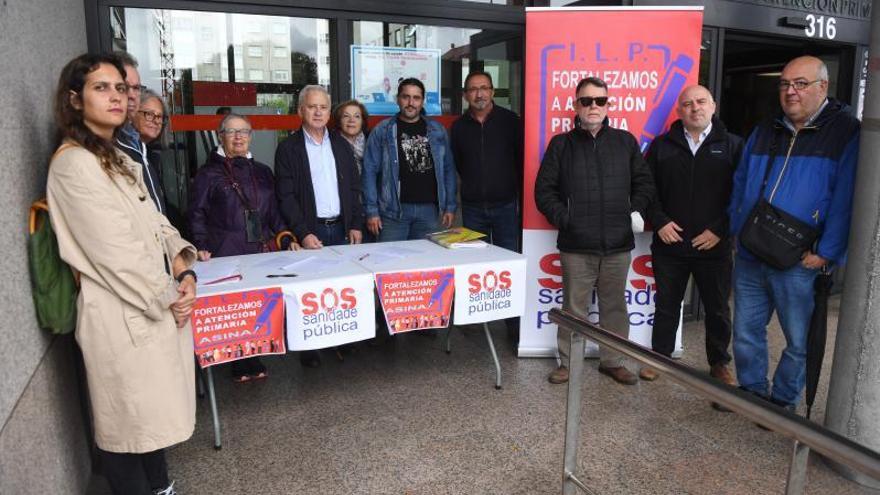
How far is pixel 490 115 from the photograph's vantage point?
383cm

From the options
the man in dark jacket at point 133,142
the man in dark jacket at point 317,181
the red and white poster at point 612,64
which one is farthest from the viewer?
the red and white poster at point 612,64

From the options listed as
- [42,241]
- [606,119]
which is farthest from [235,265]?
[606,119]

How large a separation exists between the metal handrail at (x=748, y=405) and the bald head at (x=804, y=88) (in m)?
1.59

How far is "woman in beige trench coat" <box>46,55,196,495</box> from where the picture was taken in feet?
5.66

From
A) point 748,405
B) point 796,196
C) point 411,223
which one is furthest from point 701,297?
point 748,405

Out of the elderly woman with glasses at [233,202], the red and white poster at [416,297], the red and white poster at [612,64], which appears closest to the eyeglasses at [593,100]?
the red and white poster at [612,64]

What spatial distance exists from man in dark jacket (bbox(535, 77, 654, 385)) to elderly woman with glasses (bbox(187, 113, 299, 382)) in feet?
4.78

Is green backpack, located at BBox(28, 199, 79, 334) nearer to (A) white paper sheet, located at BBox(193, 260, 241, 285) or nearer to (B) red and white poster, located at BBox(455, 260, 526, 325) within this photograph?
(A) white paper sheet, located at BBox(193, 260, 241, 285)

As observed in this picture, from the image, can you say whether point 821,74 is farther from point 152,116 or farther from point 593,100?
point 152,116

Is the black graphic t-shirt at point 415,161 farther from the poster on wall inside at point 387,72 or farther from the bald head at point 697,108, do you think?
the bald head at point 697,108

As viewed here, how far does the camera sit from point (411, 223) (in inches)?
154

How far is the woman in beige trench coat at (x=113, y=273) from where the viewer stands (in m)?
1.73

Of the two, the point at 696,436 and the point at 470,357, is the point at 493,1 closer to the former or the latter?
the point at 470,357

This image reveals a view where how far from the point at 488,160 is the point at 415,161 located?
444 mm
